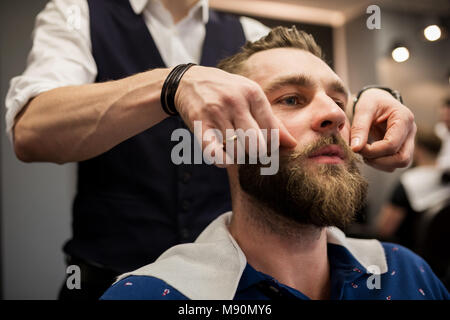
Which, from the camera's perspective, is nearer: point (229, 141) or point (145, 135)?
point (229, 141)

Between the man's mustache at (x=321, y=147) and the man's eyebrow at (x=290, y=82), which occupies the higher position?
the man's eyebrow at (x=290, y=82)

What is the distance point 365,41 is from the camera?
4.88 ft

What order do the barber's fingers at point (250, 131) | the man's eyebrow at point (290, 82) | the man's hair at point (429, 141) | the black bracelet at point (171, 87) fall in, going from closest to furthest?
the barber's fingers at point (250, 131)
the black bracelet at point (171, 87)
the man's eyebrow at point (290, 82)
the man's hair at point (429, 141)

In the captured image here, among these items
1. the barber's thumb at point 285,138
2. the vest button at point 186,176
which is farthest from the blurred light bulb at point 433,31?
the vest button at point 186,176

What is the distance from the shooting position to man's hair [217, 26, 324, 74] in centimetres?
132

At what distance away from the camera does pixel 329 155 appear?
3.80ft

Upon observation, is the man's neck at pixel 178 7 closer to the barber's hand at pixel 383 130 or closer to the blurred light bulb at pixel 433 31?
the barber's hand at pixel 383 130

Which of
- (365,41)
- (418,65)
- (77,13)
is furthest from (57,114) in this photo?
(418,65)

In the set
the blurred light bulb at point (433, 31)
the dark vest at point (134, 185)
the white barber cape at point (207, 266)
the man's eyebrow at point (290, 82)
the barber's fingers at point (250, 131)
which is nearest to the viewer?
the barber's fingers at point (250, 131)

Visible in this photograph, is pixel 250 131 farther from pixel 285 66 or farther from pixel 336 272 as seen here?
pixel 336 272

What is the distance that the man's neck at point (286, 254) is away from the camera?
1.25 meters
